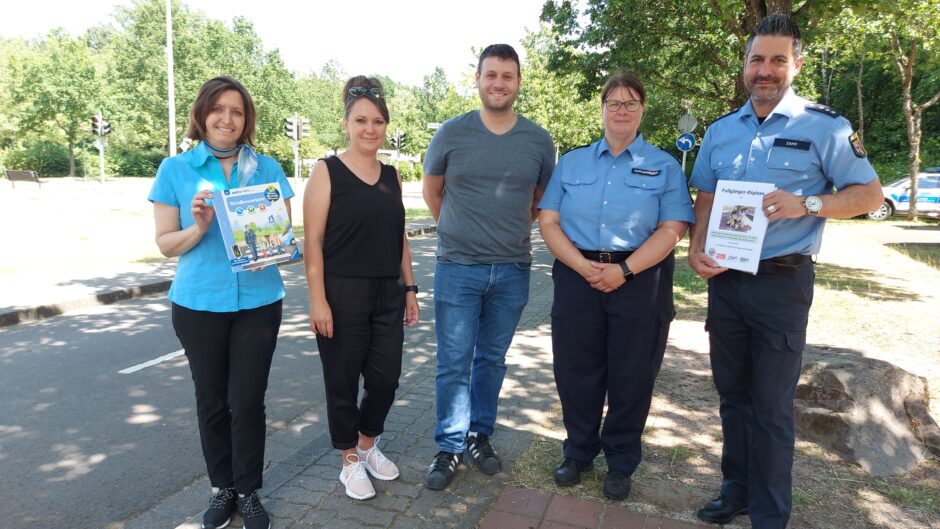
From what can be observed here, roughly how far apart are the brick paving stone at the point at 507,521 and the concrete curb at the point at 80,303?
6810mm

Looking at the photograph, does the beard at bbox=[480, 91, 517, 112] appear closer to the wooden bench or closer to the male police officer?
the male police officer

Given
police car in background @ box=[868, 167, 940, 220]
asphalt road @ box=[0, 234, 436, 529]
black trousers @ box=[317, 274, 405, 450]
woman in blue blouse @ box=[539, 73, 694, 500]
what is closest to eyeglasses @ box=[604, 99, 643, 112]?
woman in blue blouse @ box=[539, 73, 694, 500]

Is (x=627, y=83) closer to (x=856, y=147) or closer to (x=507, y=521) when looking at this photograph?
(x=856, y=147)

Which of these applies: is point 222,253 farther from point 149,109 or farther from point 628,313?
point 149,109

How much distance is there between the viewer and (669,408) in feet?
15.1

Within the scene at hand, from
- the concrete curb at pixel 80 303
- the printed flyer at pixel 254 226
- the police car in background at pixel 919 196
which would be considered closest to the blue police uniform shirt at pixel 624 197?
the printed flyer at pixel 254 226

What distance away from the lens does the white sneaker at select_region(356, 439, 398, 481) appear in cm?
347

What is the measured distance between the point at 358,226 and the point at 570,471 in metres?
1.77

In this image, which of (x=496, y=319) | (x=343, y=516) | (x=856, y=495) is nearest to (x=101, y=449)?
(x=343, y=516)

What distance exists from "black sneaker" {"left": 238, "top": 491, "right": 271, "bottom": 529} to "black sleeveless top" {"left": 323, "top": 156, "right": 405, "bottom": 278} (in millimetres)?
1156

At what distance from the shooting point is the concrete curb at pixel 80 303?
7273mm

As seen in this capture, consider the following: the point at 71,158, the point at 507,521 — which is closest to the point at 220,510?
the point at 507,521

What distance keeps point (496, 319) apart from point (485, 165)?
89 cm

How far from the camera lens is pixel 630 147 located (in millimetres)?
3248
